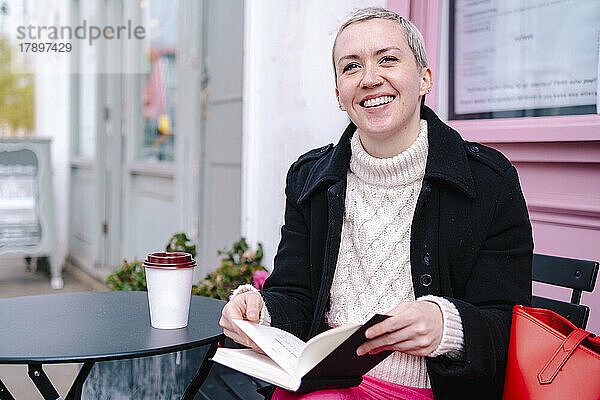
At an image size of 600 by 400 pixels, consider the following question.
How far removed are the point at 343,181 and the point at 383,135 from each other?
0.16m

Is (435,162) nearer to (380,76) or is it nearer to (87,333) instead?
(380,76)

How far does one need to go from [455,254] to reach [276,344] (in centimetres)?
43

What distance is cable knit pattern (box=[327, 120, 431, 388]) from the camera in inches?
57.9

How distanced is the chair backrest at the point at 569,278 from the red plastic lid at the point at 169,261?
2.75 feet

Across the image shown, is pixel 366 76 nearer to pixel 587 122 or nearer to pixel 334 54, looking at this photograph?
pixel 334 54

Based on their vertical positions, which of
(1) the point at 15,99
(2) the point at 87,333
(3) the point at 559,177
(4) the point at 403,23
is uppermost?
(1) the point at 15,99

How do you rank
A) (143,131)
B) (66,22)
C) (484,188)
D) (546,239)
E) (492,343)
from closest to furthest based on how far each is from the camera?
(492,343)
(484,188)
(546,239)
(143,131)
(66,22)

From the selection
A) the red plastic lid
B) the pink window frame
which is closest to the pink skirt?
the red plastic lid

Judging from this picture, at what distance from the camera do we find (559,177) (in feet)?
6.53

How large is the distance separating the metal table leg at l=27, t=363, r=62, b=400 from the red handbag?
0.91 metres

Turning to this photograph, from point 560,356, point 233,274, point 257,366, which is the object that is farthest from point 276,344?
point 233,274

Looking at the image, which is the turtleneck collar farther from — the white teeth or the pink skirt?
the pink skirt

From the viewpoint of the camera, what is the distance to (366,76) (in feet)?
4.81

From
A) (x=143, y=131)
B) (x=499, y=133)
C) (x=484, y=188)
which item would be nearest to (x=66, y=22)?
(x=143, y=131)
